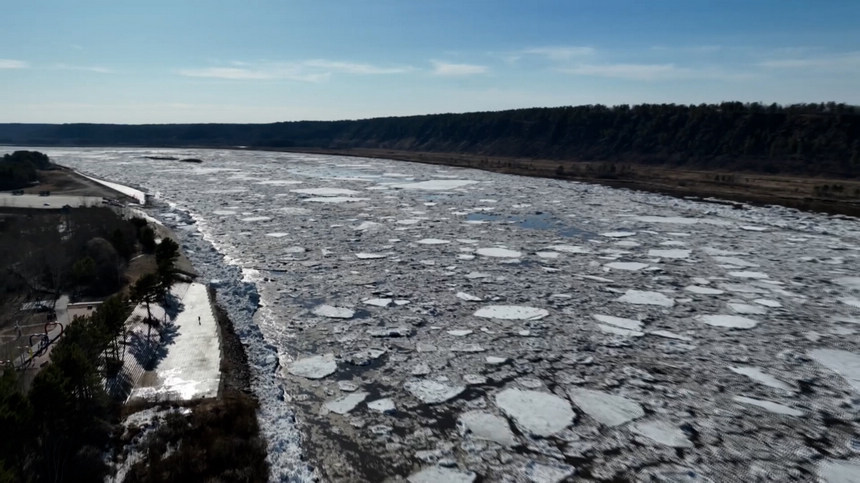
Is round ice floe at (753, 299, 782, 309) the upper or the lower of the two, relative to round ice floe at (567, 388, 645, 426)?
upper

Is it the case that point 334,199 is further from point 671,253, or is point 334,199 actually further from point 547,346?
point 547,346

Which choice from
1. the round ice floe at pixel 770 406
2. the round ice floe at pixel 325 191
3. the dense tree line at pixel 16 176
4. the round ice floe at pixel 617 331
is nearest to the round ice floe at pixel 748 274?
the round ice floe at pixel 617 331

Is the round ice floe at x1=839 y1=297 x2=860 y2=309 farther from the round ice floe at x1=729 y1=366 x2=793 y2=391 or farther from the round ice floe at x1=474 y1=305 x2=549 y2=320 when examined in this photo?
the round ice floe at x1=474 y1=305 x2=549 y2=320

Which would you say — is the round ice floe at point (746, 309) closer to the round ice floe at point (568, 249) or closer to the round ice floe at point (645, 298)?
the round ice floe at point (645, 298)

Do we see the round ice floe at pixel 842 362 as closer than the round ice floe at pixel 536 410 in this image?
No

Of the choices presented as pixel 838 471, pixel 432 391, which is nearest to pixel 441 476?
pixel 432 391

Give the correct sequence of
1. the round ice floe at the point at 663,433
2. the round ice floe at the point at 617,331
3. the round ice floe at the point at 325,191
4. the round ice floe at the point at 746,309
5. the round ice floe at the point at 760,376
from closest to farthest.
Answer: the round ice floe at the point at 663,433 → the round ice floe at the point at 760,376 → the round ice floe at the point at 617,331 → the round ice floe at the point at 746,309 → the round ice floe at the point at 325,191

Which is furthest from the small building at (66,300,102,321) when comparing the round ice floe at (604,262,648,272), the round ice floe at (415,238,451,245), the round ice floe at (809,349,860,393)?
the round ice floe at (809,349,860,393)
